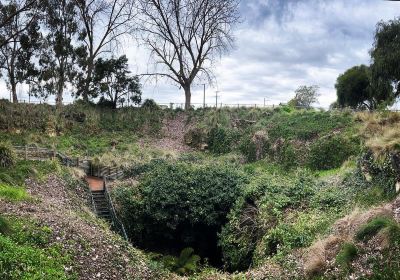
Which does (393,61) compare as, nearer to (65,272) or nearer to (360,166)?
(360,166)

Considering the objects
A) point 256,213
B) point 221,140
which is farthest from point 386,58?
point 256,213

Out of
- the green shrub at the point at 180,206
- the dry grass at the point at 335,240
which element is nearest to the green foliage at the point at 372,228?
the dry grass at the point at 335,240

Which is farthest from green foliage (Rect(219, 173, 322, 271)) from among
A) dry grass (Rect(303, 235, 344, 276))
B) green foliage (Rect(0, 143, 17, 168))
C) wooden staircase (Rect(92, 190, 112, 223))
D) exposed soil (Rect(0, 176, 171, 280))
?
green foliage (Rect(0, 143, 17, 168))

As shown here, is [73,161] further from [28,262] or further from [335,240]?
[335,240]

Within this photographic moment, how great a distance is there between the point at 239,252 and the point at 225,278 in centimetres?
434

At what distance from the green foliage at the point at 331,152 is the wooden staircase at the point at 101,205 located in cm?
1035

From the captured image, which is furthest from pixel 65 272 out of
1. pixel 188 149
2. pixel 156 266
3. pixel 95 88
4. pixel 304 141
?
pixel 95 88

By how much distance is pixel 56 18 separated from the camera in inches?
1441

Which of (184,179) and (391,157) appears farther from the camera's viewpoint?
(184,179)

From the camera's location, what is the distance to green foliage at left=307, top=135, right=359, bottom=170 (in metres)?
22.9

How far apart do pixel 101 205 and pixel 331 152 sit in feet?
37.6

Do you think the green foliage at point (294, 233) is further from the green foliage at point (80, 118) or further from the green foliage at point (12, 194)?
the green foliage at point (80, 118)

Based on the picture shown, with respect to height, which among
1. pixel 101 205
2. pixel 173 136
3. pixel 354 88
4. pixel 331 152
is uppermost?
pixel 354 88

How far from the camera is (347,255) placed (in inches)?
392
